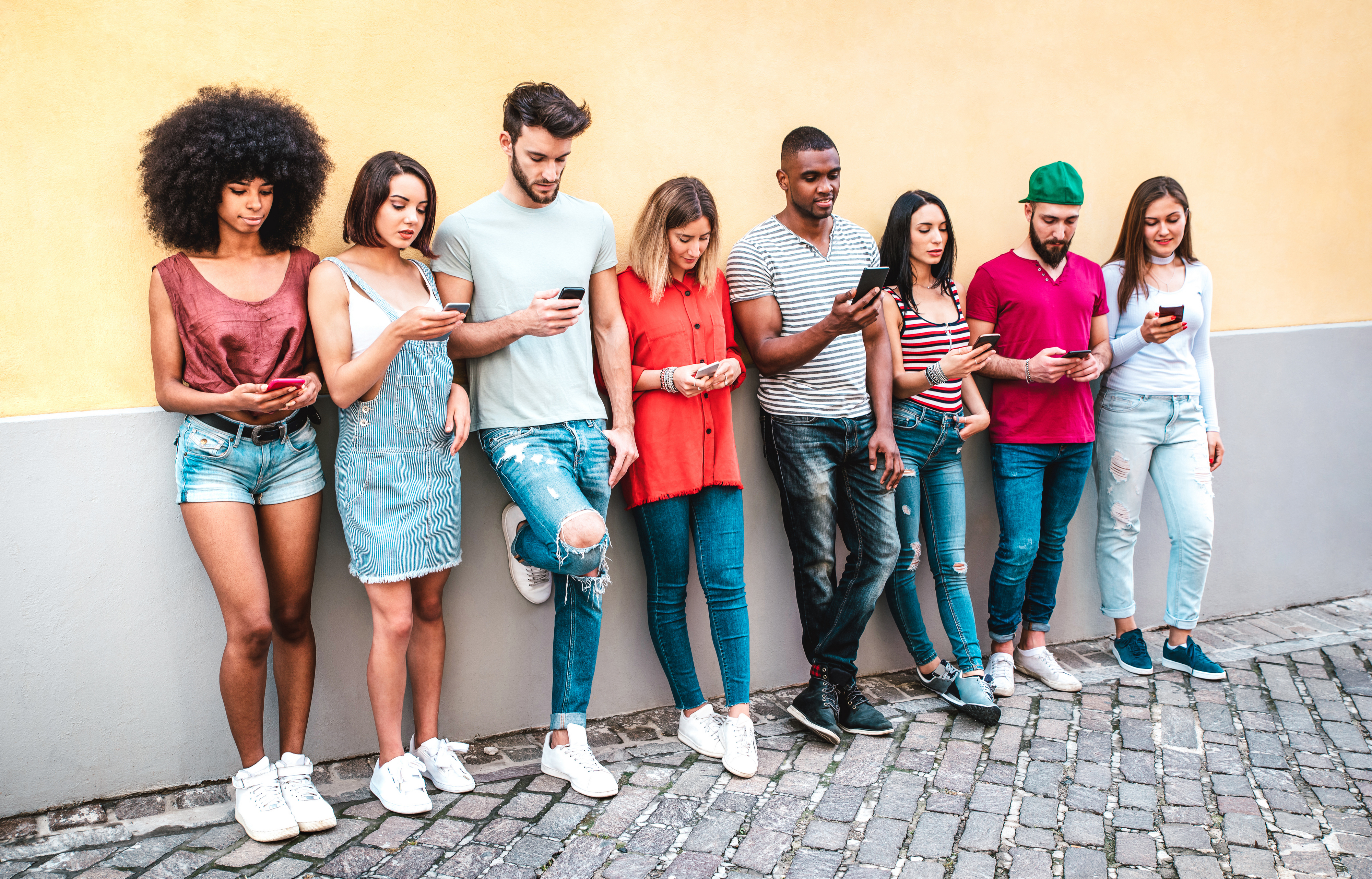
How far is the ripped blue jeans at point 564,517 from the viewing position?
3.33 metres

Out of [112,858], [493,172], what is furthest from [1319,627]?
[112,858]

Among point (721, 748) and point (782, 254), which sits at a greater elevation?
point (782, 254)

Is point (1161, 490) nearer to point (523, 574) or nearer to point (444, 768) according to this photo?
point (523, 574)

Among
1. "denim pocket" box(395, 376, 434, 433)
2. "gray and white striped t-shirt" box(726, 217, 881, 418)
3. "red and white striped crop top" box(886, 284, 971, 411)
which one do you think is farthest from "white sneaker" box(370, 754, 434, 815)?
"red and white striped crop top" box(886, 284, 971, 411)

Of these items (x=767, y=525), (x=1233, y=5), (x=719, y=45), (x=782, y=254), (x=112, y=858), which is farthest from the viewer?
(x=1233, y=5)

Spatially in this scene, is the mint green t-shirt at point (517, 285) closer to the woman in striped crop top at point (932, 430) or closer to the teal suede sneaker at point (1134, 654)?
the woman in striped crop top at point (932, 430)

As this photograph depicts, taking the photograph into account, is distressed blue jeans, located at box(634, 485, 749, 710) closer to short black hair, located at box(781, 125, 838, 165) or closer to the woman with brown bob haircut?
the woman with brown bob haircut

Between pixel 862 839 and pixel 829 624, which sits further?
pixel 829 624

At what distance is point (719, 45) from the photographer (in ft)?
13.8

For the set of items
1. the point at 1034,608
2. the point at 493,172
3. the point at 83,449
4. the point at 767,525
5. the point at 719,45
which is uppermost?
the point at 719,45

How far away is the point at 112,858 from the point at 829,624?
107 inches

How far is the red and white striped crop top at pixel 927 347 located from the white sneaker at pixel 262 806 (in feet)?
9.51

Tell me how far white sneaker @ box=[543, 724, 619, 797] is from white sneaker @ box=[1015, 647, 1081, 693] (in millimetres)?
2180

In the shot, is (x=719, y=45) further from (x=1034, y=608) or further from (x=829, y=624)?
(x=1034, y=608)
